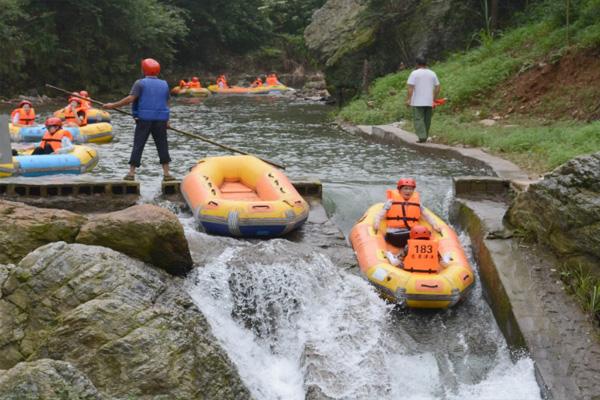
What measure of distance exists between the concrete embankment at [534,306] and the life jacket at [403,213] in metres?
0.70

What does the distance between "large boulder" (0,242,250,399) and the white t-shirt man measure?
25.8 ft

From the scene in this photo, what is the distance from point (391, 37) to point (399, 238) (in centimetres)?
1312

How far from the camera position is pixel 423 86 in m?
12.1

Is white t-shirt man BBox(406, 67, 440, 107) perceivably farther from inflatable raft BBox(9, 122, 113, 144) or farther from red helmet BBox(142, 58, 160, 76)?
inflatable raft BBox(9, 122, 113, 144)

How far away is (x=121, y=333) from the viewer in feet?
14.5

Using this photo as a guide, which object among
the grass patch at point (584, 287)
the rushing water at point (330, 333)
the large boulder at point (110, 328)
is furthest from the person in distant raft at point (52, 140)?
the grass patch at point (584, 287)

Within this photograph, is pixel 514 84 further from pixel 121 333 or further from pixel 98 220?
pixel 121 333

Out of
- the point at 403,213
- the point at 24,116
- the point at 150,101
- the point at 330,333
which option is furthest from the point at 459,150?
the point at 24,116

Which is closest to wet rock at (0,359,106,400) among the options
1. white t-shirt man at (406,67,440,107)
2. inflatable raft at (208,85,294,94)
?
white t-shirt man at (406,67,440,107)

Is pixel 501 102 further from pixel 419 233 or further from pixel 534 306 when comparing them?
pixel 534 306

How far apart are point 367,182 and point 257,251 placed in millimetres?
3330

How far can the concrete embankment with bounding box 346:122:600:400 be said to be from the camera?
539 cm

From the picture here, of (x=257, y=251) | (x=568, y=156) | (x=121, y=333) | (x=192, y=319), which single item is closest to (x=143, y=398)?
(x=121, y=333)

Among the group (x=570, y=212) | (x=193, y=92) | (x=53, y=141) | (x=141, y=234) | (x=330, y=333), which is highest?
(x=570, y=212)
